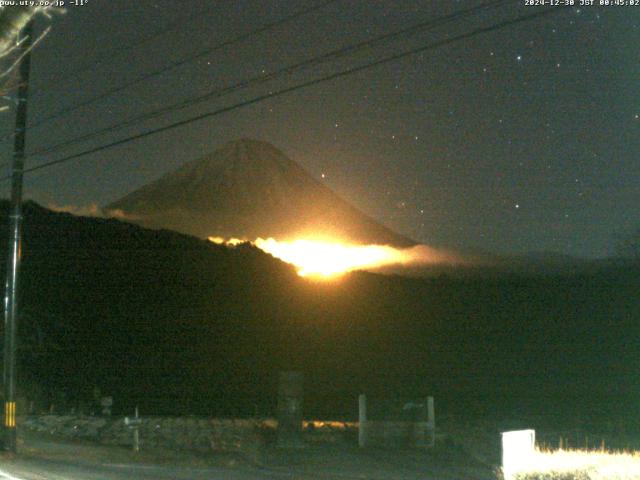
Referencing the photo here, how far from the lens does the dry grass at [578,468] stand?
11687 mm

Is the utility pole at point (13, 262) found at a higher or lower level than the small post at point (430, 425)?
higher

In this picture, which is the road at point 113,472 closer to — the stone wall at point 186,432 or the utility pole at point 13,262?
the utility pole at point 13,262

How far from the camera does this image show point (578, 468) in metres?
12.3

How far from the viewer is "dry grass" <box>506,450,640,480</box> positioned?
38.3 feet

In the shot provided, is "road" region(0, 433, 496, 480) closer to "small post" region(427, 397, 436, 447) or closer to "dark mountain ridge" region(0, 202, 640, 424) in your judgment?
"small post" region(427, 397, 436, 447)

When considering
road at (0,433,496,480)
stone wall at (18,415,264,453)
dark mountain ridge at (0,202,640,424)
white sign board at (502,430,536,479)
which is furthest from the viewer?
dark mountain ridge at (0,202,640,424)

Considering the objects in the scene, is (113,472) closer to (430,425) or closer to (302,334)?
(430,425)

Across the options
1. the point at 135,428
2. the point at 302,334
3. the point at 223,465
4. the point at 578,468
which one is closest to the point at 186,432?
the point at 135,428

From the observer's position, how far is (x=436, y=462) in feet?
71.0

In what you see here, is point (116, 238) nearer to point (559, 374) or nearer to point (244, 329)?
point (244, 329)

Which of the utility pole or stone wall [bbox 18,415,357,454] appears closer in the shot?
the utility pole

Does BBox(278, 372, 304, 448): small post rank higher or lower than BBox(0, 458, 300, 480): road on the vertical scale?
higher

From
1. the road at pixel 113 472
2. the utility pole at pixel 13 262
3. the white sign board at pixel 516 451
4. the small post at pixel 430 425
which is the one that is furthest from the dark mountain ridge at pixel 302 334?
the white sign board at pixel 516 451

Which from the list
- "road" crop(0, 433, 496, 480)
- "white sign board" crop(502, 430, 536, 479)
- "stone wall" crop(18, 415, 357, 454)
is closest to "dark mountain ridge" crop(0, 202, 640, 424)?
"stone wall" crop(18, 415, 357, 454)
